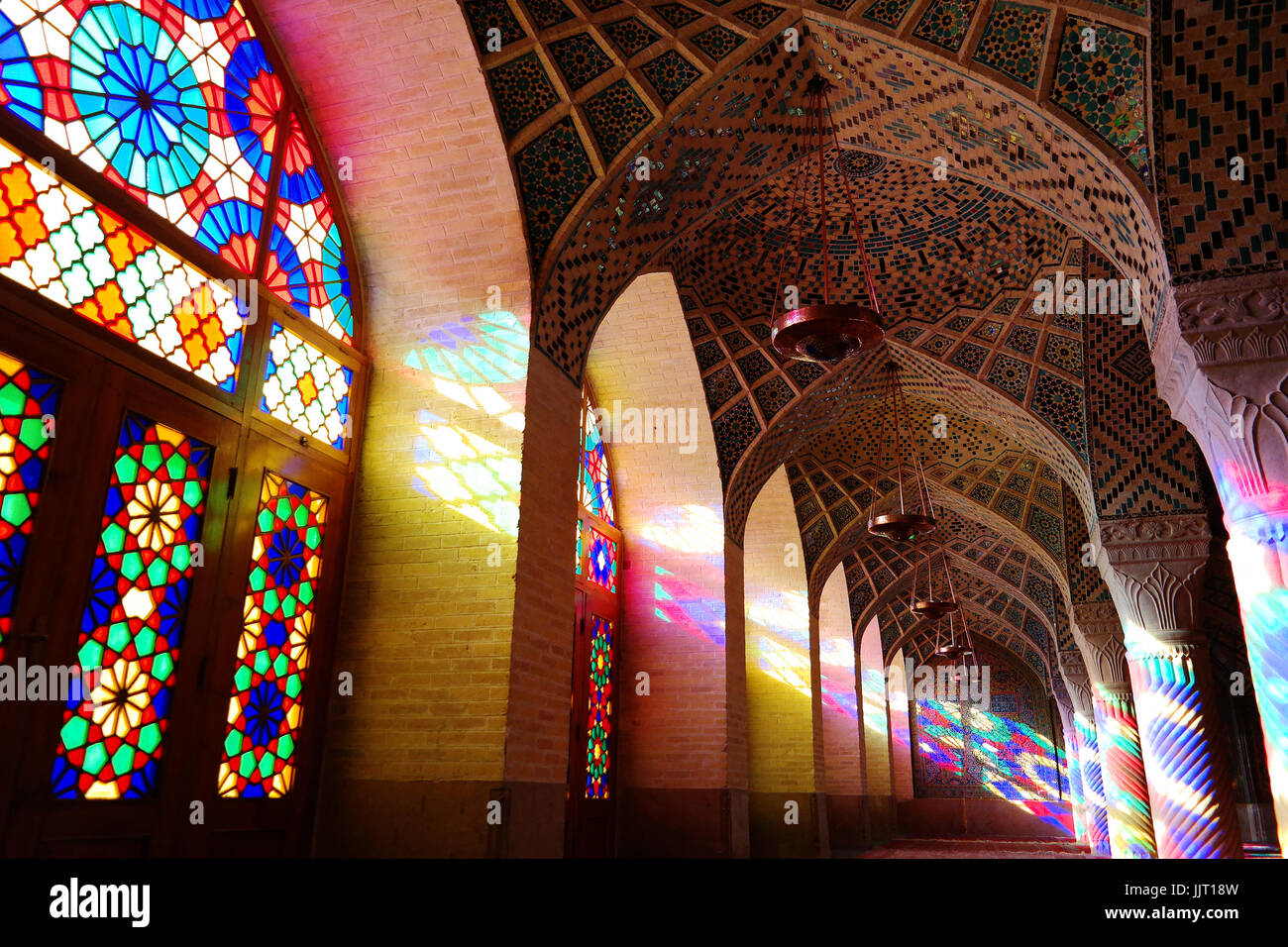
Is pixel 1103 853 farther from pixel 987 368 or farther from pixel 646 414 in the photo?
pixel 646 414

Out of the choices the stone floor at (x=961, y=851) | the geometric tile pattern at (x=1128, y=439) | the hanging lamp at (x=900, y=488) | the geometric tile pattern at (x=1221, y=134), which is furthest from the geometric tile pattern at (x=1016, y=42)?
the stone floor at (x=961, y=851)

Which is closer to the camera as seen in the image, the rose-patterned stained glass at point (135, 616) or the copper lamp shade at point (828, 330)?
the rose-patterned stained glass at point (135, 616)

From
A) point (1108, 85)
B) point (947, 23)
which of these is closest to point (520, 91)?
point (947, 23)

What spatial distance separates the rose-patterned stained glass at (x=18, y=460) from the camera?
3156mm

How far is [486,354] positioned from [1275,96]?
161 inches

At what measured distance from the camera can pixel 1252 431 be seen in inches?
172

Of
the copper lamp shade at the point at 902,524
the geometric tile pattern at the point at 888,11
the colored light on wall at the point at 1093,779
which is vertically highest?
the geometric tile pattern at the point at 888,11

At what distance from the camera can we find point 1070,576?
412 inches

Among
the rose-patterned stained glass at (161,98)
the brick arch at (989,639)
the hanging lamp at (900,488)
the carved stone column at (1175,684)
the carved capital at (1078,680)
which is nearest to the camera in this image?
the rose-patterned stained glass at (161,98)

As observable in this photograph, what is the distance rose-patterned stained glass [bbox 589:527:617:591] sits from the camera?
779cm

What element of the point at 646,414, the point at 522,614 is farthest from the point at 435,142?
the point at 646,414

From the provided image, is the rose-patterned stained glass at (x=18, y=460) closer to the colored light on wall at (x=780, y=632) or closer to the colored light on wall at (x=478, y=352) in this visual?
the colored light on wall at (x=478, y=352)

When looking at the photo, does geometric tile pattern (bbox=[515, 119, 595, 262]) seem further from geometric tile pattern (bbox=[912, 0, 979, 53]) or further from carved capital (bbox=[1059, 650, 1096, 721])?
carved capital (bbox=[1059, 650, 1096, 721])

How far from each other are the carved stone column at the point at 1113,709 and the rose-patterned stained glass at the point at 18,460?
10034 mm
